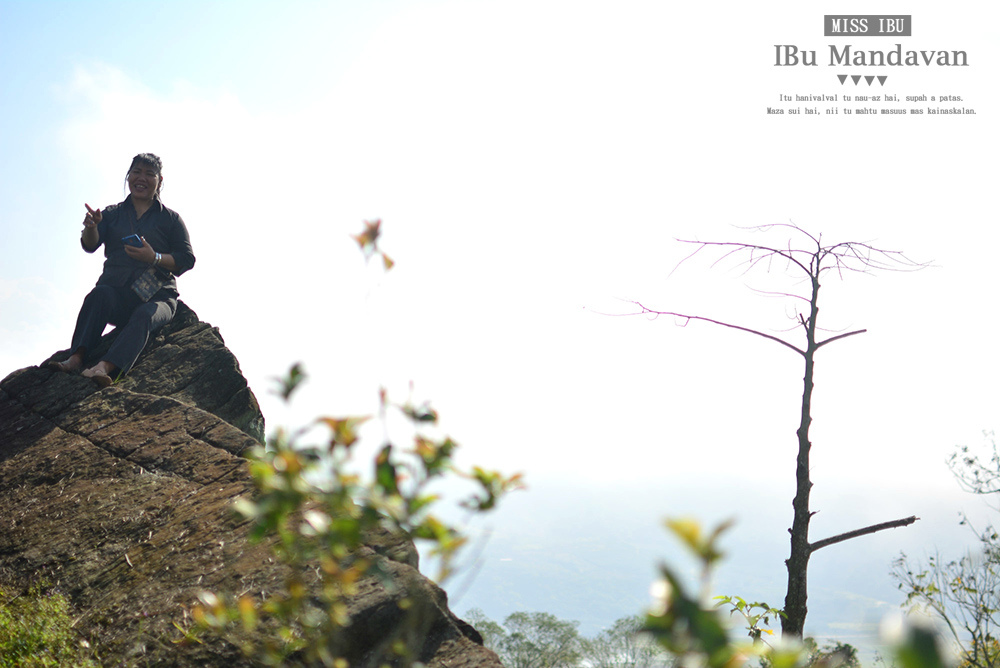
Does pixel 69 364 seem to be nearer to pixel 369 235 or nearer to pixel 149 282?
pixel 149 282

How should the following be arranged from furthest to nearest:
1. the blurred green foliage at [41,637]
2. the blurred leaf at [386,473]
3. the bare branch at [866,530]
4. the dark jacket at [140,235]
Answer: the dark jacket at [140,235] < the bare branch at [866,530] < the blurred green foliage at [41,637] < the blurred leaf at [386,473]

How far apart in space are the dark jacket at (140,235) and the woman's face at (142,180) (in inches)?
6.5

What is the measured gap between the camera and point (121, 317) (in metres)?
7.41

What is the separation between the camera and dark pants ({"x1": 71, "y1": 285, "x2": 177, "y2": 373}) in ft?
22.5

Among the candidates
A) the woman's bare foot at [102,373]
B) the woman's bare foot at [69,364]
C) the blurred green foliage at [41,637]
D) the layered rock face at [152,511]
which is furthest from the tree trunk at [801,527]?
the woman's bare foot at [69,364]

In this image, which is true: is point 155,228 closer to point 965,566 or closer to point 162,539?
point 162,539

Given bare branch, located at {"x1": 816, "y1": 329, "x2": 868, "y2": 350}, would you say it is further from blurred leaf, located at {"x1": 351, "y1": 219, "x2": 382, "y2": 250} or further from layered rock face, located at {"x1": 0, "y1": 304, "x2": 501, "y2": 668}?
blurred leaf, located at {"x1": 351, "y1": 219, "x2": 382, "y2": 250}

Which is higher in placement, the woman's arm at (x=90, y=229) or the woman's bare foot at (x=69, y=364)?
the woman's arm at (x=90, y=229)

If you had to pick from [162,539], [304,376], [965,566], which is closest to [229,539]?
[162,539]

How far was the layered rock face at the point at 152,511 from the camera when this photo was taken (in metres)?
3.34

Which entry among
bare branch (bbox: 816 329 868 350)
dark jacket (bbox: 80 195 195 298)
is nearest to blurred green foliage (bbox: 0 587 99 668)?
dark jacket (bbox: 80 195 195 298)

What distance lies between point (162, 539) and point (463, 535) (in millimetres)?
→ 3575

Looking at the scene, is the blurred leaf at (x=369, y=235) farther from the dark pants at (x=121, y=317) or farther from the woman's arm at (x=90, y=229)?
the woman's arm at (x=90, y=229)

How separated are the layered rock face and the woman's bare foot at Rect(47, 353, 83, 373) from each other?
5.6 inches
